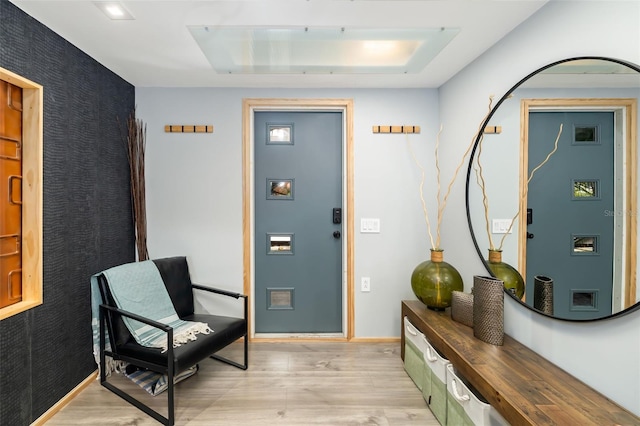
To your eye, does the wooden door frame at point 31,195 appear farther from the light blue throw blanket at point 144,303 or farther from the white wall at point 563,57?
the white wall at point 563,57

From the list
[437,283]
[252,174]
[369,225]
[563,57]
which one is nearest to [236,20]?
[252,174]

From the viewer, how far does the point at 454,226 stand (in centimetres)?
259

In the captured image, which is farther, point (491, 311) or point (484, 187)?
point (484, 187)

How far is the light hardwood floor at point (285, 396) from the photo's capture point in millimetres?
1880

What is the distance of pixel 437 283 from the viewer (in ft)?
7.22

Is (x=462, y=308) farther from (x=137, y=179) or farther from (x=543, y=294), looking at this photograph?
(x=137, y=179)

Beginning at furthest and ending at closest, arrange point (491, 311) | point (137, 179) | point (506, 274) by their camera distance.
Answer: point (137, 179) < point (506, 274) < point (491, 311)

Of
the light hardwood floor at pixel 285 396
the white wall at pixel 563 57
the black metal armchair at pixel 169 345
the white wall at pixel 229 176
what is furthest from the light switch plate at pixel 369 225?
the black metal armchair at pixel 169 345

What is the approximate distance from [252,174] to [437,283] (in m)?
1.84

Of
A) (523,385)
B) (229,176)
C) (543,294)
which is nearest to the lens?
(523,385)

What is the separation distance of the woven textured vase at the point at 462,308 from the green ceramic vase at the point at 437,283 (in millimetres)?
108

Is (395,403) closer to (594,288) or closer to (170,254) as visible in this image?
(594,288)

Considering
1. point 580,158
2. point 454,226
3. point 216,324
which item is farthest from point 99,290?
point 580,158

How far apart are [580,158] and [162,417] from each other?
2.65m
